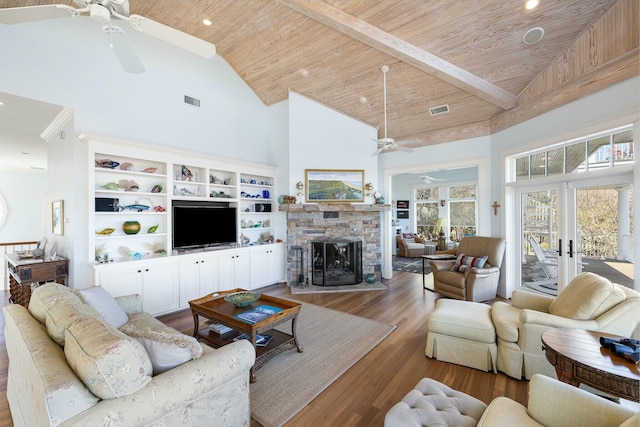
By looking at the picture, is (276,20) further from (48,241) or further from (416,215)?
(416,215)

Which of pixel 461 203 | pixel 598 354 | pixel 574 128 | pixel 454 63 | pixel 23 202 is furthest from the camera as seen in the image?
pixel 461 203

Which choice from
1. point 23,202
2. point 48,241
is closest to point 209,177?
point 48,241

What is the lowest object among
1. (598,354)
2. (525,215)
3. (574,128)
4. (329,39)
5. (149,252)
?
(598,354)

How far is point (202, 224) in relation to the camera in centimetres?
468

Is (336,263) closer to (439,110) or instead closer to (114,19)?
(439,110)

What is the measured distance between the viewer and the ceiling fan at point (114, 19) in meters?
1.97

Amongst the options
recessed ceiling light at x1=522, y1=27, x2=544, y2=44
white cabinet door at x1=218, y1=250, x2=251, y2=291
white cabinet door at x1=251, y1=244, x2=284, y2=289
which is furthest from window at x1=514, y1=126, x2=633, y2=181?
white cabinet door at x1=218, y1=250, x2=251, y2=291

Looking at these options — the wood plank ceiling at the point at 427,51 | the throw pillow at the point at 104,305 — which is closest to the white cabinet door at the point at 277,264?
the throw pillow at the point at 104,305

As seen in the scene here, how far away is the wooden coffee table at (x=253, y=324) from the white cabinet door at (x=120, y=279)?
1.37 metres

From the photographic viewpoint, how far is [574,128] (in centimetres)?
343

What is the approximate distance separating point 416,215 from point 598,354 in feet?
29.9

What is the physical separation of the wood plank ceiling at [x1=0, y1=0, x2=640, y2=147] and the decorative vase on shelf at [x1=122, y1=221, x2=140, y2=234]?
2810mm

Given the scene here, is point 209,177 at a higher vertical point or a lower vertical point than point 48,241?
higher

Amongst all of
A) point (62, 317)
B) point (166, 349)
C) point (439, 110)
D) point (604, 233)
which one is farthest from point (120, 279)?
point (604, 233)
